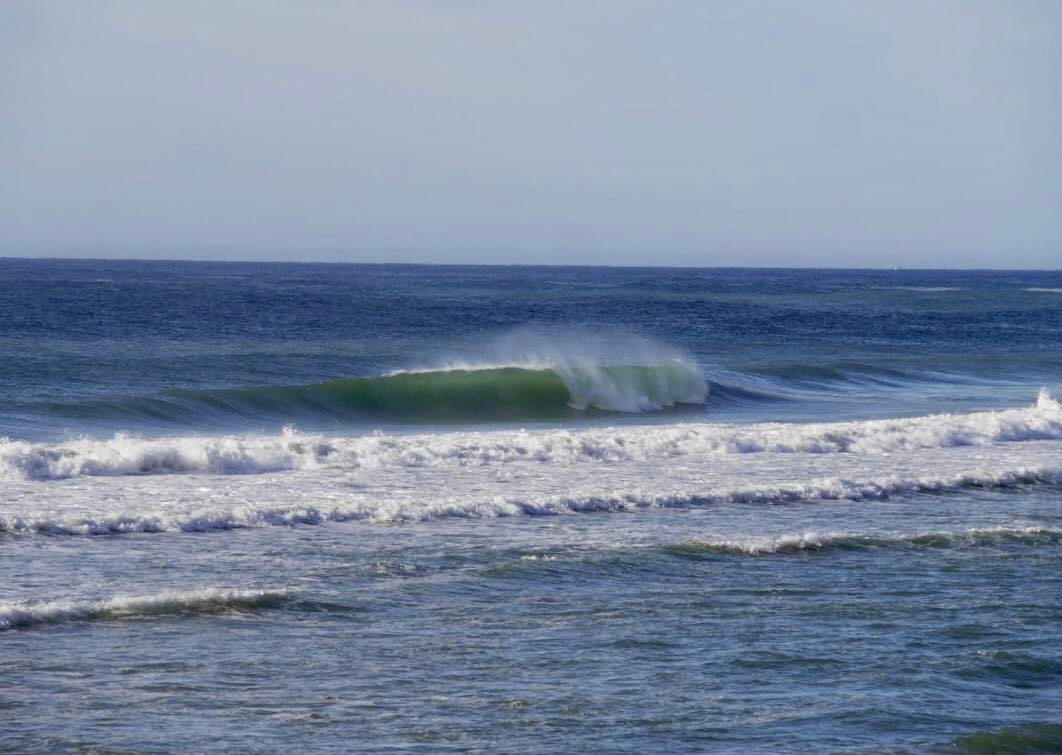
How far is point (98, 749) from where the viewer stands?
7.64 meters

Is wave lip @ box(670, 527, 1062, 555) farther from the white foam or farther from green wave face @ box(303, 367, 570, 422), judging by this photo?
green wave face @ box(303, 367, 570, 422)

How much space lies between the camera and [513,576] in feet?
39.1

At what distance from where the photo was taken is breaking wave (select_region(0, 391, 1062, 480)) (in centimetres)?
1727

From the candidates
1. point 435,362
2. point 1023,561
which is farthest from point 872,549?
point 435,362

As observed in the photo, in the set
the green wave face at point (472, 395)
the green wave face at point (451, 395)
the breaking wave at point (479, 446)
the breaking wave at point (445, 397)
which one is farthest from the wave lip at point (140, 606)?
the green wave face at point (451, 395)

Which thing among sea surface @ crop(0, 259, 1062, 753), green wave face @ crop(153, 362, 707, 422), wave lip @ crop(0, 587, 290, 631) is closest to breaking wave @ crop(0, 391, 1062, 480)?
sea surface @ crop(0, 259, 1062, 753)

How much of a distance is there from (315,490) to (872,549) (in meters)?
6.23

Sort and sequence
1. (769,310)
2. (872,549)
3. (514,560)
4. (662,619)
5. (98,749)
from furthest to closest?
(769,310)
(872,549)
(514,560)
(662,619)
(98,749)

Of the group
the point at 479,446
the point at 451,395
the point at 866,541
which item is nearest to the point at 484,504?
the point at 866,541

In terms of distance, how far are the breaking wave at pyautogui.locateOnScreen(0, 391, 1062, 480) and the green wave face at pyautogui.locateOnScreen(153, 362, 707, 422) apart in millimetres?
6274

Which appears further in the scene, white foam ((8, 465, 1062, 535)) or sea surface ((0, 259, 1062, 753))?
white foam ((8, 465, 1062, 535))

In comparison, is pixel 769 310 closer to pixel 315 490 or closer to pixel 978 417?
pixel 978 417

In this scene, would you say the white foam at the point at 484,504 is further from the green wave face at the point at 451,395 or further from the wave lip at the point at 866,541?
the green wave face at the point at 451,395

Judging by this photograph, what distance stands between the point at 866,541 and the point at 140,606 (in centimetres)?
706
